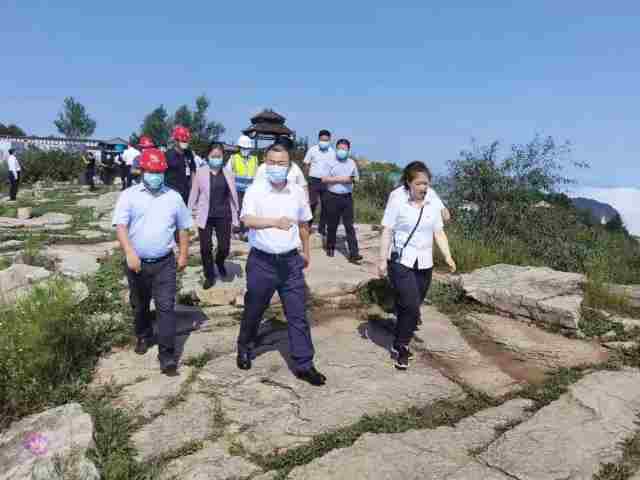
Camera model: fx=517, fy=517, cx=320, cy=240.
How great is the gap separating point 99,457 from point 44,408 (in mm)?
852

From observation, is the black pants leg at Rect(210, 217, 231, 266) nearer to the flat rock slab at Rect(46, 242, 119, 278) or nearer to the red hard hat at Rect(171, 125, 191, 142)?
the red hard hat at Rect(171, 125, 191, 142)

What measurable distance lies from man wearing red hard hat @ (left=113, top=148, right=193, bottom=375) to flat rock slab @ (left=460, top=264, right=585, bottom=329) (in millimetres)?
Answer: 3340

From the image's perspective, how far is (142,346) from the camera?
4.25 m

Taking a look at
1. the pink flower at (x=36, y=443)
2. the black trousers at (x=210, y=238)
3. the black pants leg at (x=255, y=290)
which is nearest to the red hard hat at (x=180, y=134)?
the black trousers at (x=210, y=238)

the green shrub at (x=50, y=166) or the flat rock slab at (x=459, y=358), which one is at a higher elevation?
the green shrub at (x=50, y=166)

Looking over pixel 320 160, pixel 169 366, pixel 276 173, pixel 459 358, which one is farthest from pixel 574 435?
Answer: pixel 320 160

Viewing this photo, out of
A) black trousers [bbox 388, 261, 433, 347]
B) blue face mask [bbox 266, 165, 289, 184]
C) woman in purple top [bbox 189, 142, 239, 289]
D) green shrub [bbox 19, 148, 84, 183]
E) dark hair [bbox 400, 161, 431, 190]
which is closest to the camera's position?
blue face mask [bbox 266, 165, 289, 184]

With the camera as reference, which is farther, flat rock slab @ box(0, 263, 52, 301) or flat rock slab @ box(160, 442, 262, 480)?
flat rock slab @ box(0, 263, 52, 301)

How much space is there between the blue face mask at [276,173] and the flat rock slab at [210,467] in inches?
74.4

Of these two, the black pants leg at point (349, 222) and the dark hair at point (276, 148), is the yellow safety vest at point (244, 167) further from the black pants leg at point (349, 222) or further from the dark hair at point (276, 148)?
the dark hair at point (276, 148)

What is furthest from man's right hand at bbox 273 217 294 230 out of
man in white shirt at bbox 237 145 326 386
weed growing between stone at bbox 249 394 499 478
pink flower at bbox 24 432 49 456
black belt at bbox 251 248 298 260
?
pink flower at bbox 24 432 49 456

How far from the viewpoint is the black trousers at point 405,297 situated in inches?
159

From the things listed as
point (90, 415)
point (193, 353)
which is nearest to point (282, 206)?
point (193, 353)

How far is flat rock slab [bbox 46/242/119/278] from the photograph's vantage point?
245 inches
